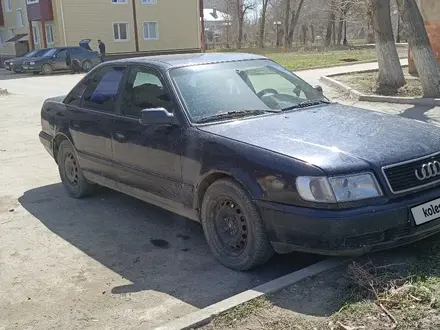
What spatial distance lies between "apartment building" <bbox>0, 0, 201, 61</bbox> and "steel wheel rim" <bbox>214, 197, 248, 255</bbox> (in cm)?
3352

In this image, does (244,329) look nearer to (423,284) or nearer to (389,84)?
(423,284)

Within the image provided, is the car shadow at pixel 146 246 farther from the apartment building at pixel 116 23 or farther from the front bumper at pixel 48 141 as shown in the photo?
the apartment building at pixel 116 23

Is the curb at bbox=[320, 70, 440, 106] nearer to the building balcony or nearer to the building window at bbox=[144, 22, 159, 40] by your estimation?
the building balcony

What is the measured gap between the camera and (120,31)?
37906mm

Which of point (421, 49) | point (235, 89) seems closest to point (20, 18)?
point (421, 49)

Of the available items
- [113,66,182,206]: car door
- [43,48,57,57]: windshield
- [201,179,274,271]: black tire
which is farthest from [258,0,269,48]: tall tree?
[201,179,274,271]: black tire

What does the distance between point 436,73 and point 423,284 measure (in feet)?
33.0

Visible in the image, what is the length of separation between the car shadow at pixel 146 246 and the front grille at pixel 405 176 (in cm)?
100

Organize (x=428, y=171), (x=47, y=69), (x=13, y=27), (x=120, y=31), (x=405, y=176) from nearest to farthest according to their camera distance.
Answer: (x=405, y=176) → (x=428, y=171) → (x=47, y=69) → (x=120, y=31) → (x=13, y=27)

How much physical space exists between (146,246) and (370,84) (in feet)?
41.6

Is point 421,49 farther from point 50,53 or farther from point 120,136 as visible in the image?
point 50,53

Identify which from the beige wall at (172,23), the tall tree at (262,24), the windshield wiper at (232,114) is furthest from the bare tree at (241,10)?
the windshield wiper at (232,114)

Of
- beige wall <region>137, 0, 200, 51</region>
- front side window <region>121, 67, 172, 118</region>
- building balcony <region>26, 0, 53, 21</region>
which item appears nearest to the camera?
front side window <region>121, 67, 172, 118</region>

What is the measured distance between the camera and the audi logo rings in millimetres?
3807
